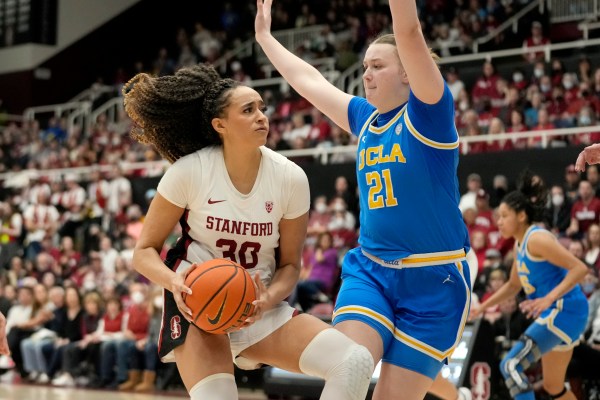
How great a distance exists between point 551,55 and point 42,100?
1398 cm

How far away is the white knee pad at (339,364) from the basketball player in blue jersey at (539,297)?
3.88 m

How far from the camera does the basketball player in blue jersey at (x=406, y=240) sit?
14.2 feet

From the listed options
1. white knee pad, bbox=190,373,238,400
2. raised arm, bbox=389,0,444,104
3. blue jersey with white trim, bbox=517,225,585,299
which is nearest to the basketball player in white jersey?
white knee pad, bbox=190,373,238,400

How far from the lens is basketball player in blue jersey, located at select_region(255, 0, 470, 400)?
14.2 feet

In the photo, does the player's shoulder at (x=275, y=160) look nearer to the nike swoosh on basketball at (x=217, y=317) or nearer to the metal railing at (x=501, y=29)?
the nike swoosh on basketball at (x=217, y=317)

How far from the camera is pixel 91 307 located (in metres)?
13.3

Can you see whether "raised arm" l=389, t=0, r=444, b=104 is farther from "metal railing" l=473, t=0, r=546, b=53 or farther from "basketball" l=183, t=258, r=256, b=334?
"metal railing" l=473, t=0, r=546, b=53

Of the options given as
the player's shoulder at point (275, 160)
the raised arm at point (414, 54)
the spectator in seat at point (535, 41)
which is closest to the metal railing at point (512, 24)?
the spectator in seat at point (535, 41)

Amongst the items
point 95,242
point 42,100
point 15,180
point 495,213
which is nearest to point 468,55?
point 495,213

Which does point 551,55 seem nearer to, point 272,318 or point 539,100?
point 539,100

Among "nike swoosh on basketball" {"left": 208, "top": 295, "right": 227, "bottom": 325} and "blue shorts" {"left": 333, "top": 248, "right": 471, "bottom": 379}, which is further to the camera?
"blue shorts" {"left": 333, "top": 248, "right": 471, "bottom": 379}

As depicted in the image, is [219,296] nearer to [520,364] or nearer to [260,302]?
[260,302]

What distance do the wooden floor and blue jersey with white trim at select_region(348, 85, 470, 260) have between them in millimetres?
6432

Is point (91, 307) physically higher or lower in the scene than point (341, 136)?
lower
